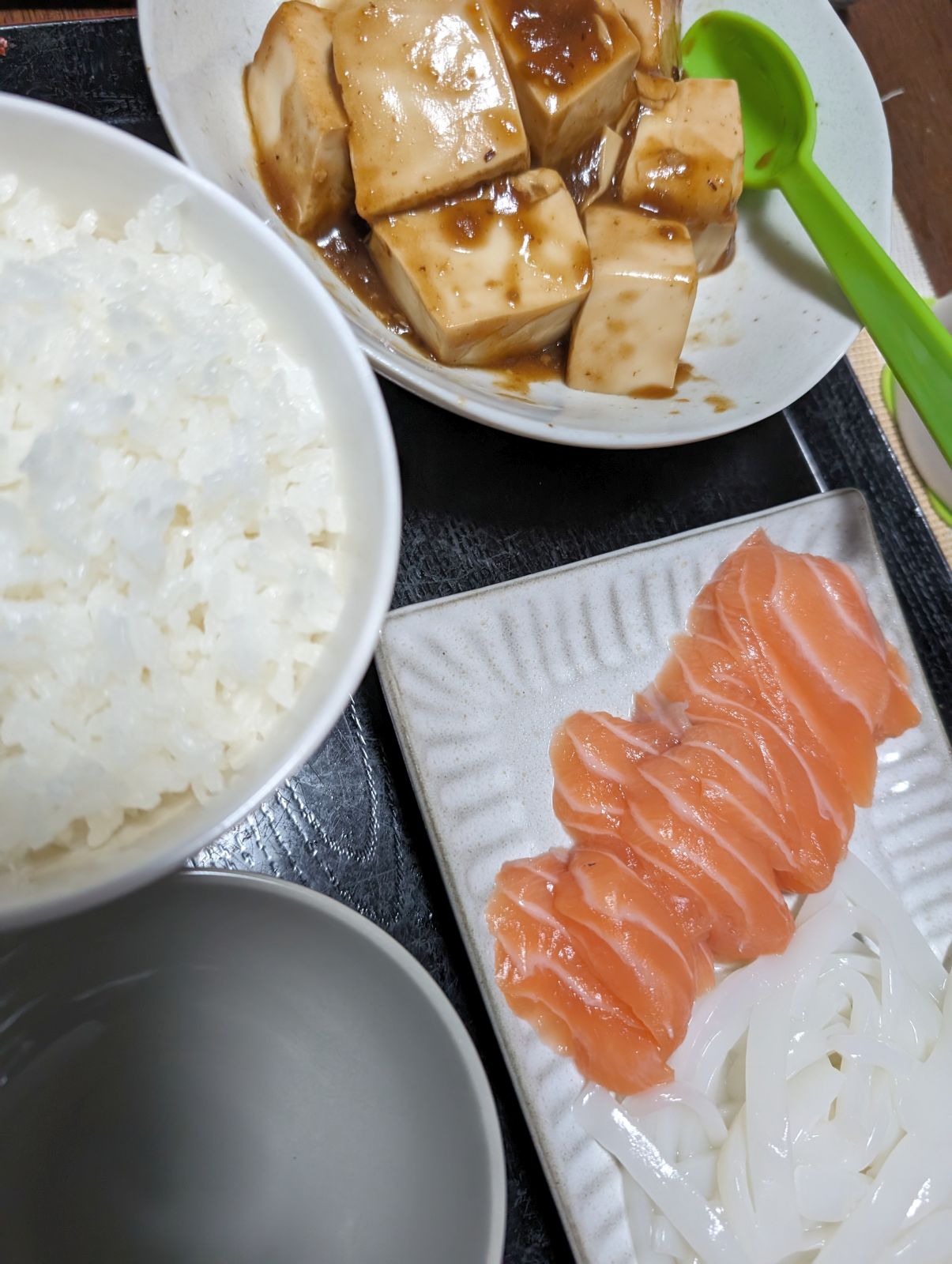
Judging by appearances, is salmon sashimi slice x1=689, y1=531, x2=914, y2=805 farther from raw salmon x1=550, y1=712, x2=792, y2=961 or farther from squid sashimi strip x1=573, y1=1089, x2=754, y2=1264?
squid sashimi strip x1=573, y1=1089, x2=754, y2=1264

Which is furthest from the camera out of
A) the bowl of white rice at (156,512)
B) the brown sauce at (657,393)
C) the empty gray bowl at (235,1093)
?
the brown sauce at (657,393)

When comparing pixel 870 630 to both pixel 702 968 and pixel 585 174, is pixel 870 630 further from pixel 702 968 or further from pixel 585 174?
pixel 585 174

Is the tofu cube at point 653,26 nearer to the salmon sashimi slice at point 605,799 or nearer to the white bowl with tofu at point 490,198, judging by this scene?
the white bowl with tofu at point 490,198

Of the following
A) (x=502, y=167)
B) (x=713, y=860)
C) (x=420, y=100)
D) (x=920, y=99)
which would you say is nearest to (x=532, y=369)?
(x=502, y=167)

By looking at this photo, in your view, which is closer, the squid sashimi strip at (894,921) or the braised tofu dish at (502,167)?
the braised tofu dish at (502,167)

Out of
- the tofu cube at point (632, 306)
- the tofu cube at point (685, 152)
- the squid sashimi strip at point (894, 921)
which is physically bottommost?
the squid sashimi strip at point (894, 921)

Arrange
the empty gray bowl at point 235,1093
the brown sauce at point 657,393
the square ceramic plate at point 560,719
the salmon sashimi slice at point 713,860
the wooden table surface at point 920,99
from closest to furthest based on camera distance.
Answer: the empty gray bowl at point 235,1093 → the square ceramic plate at point 560,719 → the salmon sashimi slice at point 713,860 → the brown sauce at point 657,393 → the wooden table surface at point 920,99

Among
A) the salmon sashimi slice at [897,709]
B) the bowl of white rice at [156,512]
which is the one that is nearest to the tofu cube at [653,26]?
the bowl of white rice at [156,512]
